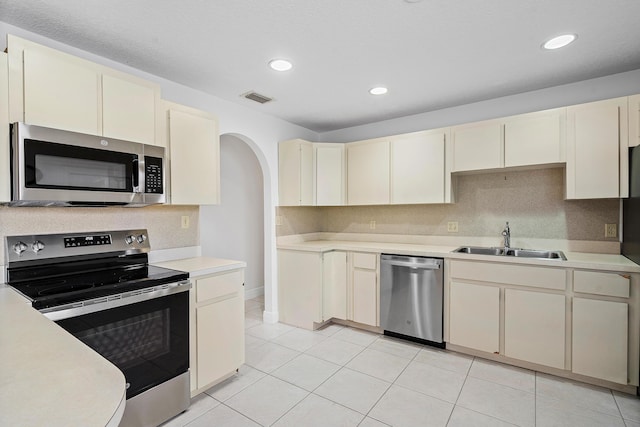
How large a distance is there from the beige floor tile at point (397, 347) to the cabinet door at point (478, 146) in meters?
1.78

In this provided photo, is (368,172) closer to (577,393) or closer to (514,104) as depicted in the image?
(514,104)

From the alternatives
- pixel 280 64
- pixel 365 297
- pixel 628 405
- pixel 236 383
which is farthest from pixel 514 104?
pixel 236 383

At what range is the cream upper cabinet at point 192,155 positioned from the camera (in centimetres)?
230

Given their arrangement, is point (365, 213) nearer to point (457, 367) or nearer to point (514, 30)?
point (457, 367)

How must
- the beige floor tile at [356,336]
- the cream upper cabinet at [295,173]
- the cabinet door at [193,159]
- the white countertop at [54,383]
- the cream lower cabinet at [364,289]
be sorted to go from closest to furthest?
1. the white countertop at [54,383]
2. the cabinet door at [193,159]
3. the beige floor tile at [356,336]
4. the cream lower cabinet at [364,289]
5. the cream upper cabinet at [295,173]

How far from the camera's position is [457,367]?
2.64 meters

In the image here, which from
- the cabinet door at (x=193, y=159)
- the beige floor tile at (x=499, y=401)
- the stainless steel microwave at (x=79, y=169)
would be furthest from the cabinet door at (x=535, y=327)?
the stainless steel microwave at (x=79, y=169)

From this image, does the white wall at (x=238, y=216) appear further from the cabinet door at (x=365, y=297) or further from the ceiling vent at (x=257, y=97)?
the cabinet door at (x=365, y=297)

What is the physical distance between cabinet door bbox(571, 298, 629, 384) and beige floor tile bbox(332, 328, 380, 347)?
1638mm

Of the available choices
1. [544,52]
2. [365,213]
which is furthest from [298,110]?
[544,52]

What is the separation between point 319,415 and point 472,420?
0.96m

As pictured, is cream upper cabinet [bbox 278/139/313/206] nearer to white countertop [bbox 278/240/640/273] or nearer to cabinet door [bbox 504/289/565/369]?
white countertop [bbox 278/240/640/273]

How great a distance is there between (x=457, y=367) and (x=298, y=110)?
296 centimetres

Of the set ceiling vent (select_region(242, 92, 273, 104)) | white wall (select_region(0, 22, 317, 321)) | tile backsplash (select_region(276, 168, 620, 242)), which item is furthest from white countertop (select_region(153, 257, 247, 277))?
ceiling vent (select_region(242, 92, 273, 104))
